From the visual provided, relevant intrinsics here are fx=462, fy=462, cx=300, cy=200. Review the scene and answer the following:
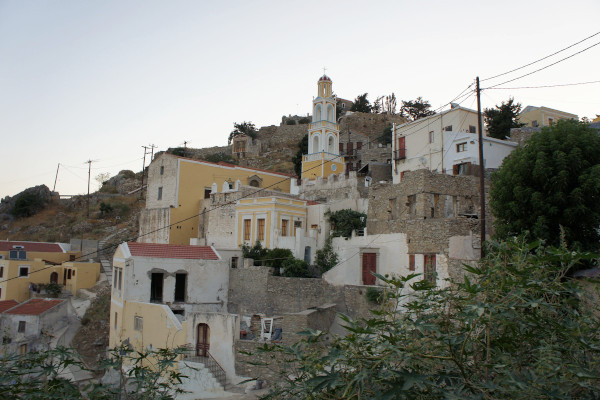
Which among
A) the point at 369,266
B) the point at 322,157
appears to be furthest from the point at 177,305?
the point at 322,157

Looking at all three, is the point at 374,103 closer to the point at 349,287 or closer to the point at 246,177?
the point at 246,177

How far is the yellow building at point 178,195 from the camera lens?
3338cm

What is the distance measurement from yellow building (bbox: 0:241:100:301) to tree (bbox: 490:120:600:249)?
31572 millimetres

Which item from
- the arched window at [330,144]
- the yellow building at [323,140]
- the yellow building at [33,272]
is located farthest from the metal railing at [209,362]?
the arched window at [330,144]

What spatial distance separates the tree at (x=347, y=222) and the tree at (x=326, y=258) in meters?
0.91

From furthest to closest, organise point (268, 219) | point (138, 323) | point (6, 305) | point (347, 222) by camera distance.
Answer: point (6, 305) < point (268, 219) < point (347, 222) < point (138, 323)

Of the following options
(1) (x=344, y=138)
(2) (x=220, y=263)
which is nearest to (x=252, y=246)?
(2) (x=220, y=263)

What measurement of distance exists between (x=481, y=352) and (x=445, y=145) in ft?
79.2

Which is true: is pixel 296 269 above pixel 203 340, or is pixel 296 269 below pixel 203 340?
above

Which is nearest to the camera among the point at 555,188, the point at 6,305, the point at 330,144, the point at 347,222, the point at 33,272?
the point at 555,188

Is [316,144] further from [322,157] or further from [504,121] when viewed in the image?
[504,121]

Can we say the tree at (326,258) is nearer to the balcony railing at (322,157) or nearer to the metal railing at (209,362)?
the metal railing at (209,362)

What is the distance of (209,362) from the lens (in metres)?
17.6

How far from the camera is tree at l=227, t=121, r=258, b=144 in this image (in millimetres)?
80312
